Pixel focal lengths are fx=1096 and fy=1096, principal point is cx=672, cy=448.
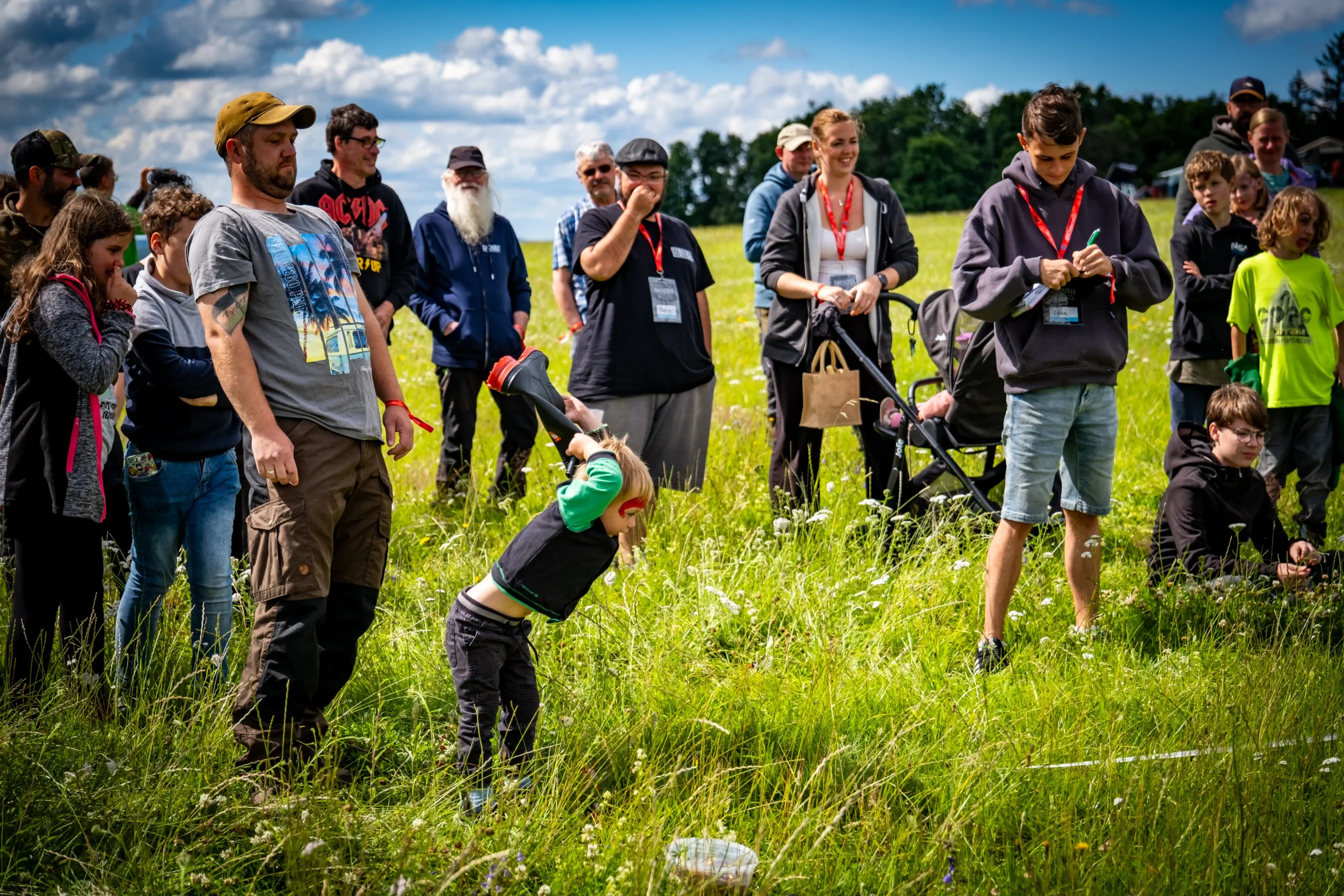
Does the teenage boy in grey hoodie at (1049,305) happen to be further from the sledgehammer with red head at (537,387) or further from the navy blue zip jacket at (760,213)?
the navy blue zip jacket at (760,213)

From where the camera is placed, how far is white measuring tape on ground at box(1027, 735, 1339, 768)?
344 cm

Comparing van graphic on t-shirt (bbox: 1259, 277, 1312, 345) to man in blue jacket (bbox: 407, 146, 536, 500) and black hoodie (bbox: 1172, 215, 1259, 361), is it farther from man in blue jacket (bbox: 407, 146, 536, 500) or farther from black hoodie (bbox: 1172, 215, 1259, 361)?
man in blue jacket (bbox: 407, 146, 536, 500)

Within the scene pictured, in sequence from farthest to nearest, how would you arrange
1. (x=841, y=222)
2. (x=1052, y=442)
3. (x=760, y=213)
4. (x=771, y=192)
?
(x=771, y=192) → (x=760, y=213) → (x=841, y=222) → (x=1052, y=442)

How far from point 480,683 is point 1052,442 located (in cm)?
261

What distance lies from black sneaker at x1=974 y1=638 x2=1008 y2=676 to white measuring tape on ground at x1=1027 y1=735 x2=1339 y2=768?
90cm

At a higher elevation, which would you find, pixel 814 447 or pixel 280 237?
pixel 280 237

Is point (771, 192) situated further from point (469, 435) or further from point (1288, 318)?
point (1288, 318)

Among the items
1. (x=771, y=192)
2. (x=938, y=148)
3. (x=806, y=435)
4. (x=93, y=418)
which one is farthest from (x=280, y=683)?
(x=938, y=148)

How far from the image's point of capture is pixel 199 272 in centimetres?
338

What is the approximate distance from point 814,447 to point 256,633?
12.3 feet

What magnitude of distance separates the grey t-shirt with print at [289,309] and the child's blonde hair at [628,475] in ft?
2.70

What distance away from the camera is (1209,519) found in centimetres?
525

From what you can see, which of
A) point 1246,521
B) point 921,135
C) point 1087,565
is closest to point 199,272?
point 1087,565

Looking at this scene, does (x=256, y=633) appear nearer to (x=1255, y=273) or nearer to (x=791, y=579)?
(x=791, y=579)
